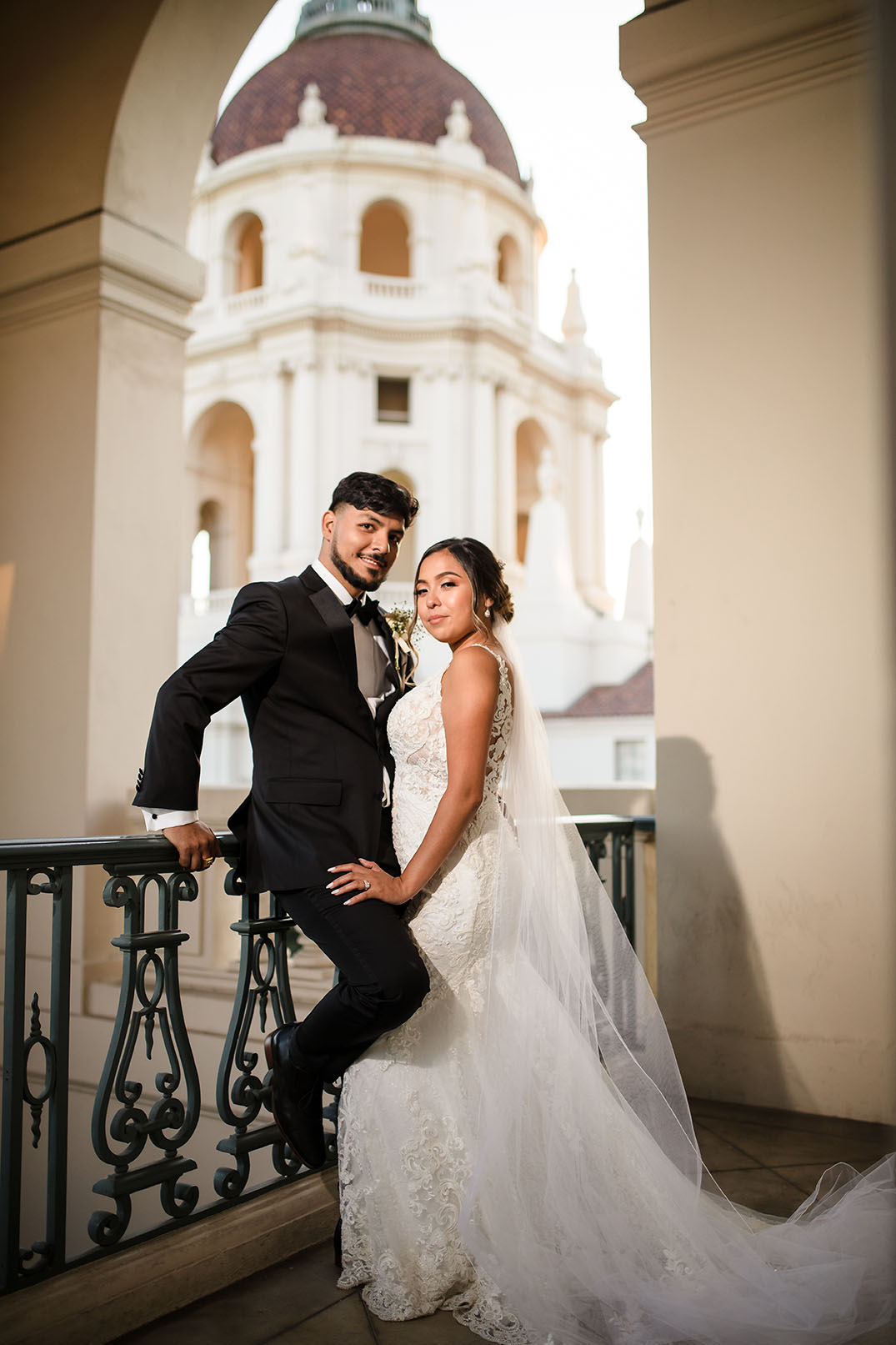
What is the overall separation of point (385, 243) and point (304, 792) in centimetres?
3557

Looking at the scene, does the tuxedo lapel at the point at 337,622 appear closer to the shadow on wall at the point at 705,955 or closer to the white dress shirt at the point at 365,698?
the white dress shirt at the point at 365,698

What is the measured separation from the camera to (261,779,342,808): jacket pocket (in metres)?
2.72

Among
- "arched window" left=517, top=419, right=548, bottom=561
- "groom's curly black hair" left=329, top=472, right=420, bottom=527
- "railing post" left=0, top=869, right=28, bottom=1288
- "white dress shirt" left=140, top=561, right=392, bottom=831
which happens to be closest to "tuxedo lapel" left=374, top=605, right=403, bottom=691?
"white dress shirt" left=140, top=561, right=392, bottom=831

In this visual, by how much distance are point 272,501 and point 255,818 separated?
2790cm

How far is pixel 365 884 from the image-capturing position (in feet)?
8.73

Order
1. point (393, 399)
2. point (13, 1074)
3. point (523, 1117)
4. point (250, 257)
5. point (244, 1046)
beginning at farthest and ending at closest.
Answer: point (250, 257), point (393, 399), point (244, 1046), point (523, 1117), point (13, 1074)

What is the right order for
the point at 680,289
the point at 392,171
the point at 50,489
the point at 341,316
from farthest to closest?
the point at 392,171
the point at 341,316
the point at 50,489
the point at 680,289

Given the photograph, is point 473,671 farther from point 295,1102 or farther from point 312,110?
point 312,110

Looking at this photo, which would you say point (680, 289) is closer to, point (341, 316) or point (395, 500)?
point (395, 500)

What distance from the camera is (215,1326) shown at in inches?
100

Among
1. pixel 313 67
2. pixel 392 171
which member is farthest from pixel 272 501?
pixel 313 67

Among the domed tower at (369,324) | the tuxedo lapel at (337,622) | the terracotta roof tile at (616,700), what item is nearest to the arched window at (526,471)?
the domed tower at (369,324)

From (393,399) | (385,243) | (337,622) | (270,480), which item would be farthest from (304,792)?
(385,243)

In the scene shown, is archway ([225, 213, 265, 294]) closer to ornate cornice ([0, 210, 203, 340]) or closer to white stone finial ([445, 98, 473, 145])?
white stone finial ([445, 98, 473, 145])
